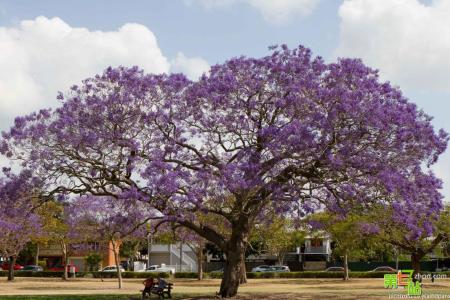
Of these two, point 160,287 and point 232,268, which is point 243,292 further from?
point 160,287

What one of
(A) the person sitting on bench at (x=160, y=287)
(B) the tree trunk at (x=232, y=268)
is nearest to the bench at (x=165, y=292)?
(A) the person sitting on bench at (x=160, y=287)

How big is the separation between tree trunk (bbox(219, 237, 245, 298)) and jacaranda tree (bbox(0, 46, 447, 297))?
0.05 m

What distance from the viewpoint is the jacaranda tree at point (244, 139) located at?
79.3 ft

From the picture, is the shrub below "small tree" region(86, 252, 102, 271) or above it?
below

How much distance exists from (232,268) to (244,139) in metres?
6.36

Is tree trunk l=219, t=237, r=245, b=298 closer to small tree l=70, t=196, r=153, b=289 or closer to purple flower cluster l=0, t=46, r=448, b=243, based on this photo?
purple flower cluster l=0, t=46, r=448, b=243

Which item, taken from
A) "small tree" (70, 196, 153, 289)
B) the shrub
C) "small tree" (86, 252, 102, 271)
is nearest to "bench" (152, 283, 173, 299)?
"small tree" (70, 196, 153, 289)

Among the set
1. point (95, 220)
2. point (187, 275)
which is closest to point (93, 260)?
point (187, 275)

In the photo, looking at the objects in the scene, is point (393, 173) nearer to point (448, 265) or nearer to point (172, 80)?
point (172, 80)

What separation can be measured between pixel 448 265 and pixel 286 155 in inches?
2838

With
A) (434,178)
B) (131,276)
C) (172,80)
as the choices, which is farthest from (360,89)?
(131,276)

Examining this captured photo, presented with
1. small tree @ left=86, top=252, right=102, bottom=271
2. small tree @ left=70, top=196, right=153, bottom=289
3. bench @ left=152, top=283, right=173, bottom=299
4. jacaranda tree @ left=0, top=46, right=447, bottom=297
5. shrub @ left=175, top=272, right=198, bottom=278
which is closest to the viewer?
jacaranda tree @ left=0, top=46, right=447, bottom=297

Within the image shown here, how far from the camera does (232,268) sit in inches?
1120

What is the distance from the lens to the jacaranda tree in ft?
79.3
